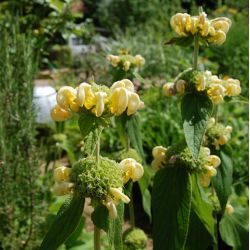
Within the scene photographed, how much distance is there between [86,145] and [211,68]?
3.74m

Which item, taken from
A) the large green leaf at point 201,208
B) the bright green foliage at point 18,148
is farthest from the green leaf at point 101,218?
the bright green foliage at point 18,148

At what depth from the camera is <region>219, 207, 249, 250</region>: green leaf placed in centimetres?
156

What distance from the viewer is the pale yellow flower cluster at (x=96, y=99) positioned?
82cm

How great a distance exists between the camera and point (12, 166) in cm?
190

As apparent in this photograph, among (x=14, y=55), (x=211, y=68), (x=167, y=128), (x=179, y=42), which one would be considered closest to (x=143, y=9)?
(x=211, y=68)

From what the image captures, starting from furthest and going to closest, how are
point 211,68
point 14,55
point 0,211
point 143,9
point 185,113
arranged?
point 143,9 < point 211,68 < point 14,55 < point 0,211 < point 185,113

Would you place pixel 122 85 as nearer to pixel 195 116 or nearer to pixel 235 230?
pixel 195 116

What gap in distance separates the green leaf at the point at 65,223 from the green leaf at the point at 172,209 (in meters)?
0.30

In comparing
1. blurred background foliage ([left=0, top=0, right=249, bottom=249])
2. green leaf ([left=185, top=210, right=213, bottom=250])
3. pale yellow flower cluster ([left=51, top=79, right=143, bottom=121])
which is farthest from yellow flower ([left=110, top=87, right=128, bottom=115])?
green leaf ([left=185, top=210, right=213, bottom=250])

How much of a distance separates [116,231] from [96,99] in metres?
0.26

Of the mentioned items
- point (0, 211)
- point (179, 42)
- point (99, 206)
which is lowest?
point (0, 211)

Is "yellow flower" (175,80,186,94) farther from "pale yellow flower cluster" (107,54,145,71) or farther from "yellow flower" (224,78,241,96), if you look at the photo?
"pale yellow flower cluster" (107,54,145,71)

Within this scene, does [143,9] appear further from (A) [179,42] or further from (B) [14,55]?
(A) [179,42]

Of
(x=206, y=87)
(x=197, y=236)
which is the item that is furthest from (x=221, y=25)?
(x=197, y=236)
